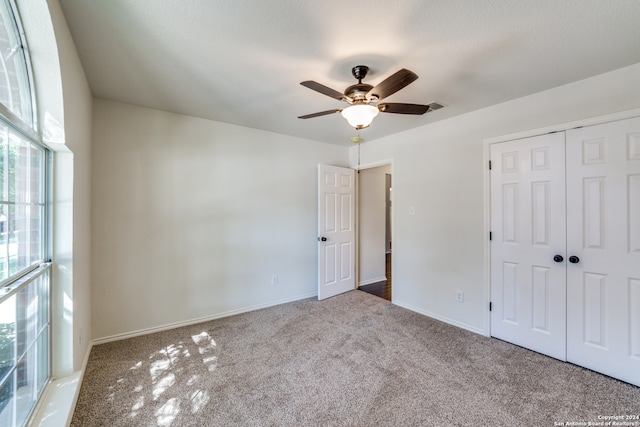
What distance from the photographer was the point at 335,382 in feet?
6.72

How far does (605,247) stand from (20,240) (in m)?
4.08

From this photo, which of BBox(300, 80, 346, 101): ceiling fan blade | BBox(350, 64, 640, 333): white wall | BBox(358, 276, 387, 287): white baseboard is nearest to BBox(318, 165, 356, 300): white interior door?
BBox(358, 276, 387, 287): white baseboard

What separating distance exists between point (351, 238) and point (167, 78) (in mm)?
3260

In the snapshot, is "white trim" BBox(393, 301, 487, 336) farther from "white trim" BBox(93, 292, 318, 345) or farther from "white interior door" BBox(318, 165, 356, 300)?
"white trim" BBox(93, 292, 318, 345)

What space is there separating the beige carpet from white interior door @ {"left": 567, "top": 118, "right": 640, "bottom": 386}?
224 mm

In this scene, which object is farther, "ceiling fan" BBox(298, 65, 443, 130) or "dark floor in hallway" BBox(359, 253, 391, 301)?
"dark floor in hallway" BBox(359, 253, 391, 301)

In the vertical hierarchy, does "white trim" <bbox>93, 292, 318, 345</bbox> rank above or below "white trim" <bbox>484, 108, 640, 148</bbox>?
below

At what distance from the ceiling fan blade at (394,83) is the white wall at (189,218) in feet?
7.07

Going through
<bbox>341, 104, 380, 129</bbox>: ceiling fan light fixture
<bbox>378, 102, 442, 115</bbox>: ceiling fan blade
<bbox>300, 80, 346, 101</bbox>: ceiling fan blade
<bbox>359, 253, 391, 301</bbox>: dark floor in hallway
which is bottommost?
<bbox>359, 253, 391, 301</bbox>: dark floor in hallway

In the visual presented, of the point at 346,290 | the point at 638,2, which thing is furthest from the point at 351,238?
the point at 638,2

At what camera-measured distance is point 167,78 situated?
2.21 m

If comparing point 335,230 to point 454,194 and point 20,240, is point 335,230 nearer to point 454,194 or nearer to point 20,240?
point 454,194

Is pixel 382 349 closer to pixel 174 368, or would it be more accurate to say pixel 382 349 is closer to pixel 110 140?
pixel 174 368

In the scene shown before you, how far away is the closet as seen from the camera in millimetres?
2045
